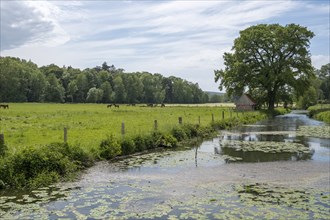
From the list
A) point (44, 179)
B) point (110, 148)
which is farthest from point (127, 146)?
point (44, 179)

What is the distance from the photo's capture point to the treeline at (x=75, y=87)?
384ft

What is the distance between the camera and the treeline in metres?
117

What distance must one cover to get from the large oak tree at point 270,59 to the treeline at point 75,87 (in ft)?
236

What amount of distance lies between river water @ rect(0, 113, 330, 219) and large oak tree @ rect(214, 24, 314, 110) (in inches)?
1783

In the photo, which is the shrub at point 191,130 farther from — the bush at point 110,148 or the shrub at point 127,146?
the bush at point 110,148

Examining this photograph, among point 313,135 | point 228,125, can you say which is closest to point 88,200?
point 313,135

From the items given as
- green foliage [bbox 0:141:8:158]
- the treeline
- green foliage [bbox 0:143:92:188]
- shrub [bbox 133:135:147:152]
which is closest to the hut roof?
shrub [bbox 133:135:147:152]

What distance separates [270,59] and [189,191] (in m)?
57.9

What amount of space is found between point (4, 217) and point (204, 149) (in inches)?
618

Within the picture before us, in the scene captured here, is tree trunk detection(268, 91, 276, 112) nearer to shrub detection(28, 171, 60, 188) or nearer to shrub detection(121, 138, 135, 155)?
A: shrub detection(121, 138, 135, 155)

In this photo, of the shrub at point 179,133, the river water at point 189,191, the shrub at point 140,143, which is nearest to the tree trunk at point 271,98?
the shrub at point 179,133

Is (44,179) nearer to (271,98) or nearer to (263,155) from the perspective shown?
(263,155)

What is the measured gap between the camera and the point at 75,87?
429 feet

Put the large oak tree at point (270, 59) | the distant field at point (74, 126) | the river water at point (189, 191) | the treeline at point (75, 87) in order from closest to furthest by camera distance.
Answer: the river water at point (189, 191) < the distant field at point (74, 126) < the large oak tree at point (270, 59) < the treeline at point (75, 87)
